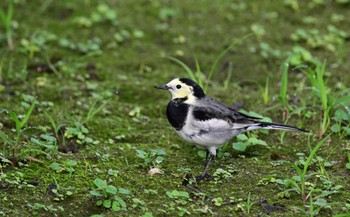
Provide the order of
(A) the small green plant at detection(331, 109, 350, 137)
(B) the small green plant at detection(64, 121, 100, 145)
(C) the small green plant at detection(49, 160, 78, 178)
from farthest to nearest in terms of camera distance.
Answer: (A) the small green plant at detection(331, 109, 350, 137), (B) the small green plant at detection(64, 121, 100, 145), (C) the small green plant at detection(49, 160, 78, 178)

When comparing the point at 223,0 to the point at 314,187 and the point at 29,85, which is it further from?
the point at 314,187

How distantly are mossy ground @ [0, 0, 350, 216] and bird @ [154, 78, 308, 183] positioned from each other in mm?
231

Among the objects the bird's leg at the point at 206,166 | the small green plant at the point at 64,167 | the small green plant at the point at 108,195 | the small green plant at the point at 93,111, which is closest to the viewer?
the small green plant at the point at 108,195

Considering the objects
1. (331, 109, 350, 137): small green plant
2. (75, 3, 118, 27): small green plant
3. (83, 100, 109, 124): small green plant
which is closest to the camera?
(331, 109, 350, 137): small green plant

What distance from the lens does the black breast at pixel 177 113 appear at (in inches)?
188

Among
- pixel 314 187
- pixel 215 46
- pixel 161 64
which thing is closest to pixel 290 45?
pixel 215 46

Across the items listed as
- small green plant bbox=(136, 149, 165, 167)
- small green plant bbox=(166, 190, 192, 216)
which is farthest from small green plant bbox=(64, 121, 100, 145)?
small green plant bbox=(166, 190, 192, 216)

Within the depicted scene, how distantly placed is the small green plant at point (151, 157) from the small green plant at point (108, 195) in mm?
616

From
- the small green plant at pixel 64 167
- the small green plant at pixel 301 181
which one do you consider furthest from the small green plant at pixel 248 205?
the small green plant at pixel 64 167

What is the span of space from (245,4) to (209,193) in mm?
4887

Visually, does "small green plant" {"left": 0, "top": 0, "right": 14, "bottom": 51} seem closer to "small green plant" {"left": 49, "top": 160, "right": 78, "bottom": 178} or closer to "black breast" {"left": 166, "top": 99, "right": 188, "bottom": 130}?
"black breast" {"left": 166, "top": 99, "right": 188, "bottom": 130}

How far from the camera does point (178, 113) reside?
483cm

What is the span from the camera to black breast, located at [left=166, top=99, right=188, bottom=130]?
4.78m

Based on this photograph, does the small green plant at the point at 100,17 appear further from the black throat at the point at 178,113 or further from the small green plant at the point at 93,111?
the black throat at the point at 178,113
